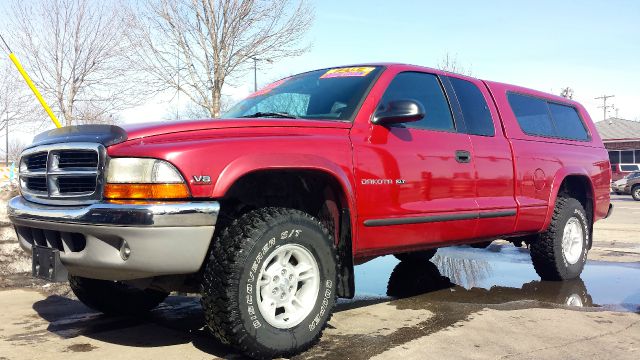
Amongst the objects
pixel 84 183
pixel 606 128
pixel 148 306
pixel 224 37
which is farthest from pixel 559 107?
pixel 606 128

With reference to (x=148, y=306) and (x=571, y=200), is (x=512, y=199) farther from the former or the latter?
(x=148, y=306)

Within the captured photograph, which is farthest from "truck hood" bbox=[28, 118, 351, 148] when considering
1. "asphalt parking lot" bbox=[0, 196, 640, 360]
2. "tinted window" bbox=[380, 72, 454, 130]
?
"asphalt parking lot" bbox=[0, 196, 640, 360]

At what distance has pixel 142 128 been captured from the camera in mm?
3012

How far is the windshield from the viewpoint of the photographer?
3926mm

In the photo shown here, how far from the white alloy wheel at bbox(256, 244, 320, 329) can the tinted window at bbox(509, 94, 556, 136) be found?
114 inches

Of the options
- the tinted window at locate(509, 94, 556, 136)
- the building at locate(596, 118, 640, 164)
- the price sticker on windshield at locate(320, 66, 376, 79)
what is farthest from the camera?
the building at locate(596, 118, 640, 164)

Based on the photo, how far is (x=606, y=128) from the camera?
157ft

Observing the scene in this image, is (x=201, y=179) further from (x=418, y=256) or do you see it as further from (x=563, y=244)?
(x=563, y=244)

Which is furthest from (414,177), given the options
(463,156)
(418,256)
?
(418,256)

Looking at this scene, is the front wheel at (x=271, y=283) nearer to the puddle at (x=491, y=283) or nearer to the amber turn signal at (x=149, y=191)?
the amber turn signal at (x=149, y=191)

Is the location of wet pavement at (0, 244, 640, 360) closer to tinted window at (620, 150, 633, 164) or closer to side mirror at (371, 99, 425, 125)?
side mirror at (371, 99, 425, 125)

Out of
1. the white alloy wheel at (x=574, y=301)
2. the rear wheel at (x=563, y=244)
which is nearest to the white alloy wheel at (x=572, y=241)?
the rear wheel at (x=563, y=244)

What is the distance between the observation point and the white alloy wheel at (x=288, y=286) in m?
3.13

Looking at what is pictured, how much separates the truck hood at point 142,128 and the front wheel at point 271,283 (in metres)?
0.52
